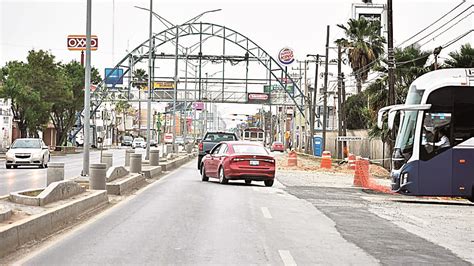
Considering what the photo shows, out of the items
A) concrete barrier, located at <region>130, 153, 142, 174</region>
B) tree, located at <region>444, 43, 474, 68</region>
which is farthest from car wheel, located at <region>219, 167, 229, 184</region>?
tree, located at <region>444, 43, 474, 68</region>

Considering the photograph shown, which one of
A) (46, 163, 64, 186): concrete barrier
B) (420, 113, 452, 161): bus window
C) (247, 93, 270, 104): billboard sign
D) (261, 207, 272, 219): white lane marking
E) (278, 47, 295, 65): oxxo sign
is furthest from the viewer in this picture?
(278, 47, 295, 65): oxxo sign

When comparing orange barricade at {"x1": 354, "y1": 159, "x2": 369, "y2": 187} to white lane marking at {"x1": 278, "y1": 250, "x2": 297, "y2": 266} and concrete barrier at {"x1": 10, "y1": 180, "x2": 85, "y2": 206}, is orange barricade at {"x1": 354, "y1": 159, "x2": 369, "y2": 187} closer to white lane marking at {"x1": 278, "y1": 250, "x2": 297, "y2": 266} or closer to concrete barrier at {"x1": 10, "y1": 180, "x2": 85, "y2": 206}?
concrete barrier at {"x1": 10, "y1": 180, "x2": 85, "y2": 206}

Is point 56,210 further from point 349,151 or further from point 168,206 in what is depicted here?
point 349,151

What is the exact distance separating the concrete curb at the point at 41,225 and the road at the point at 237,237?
0.31m

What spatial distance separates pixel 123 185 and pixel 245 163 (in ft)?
17.7

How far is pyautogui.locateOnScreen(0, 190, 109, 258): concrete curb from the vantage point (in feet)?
32.0

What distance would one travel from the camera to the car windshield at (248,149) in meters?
25.2

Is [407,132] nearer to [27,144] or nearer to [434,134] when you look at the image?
[434,134]

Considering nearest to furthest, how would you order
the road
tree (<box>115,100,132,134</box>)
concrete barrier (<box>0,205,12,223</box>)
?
1. the road
2. concrete barrier (<box>0,205,12,223</box>)
3. tree (<box>115,100,132,134</box>)

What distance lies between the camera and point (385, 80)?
37.9 m

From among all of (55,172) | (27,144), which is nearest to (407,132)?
(55,172)

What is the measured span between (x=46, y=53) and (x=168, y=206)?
162ft

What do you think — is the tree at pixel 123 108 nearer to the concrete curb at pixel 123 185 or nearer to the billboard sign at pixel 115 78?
the billboard sign at pixel 115 78

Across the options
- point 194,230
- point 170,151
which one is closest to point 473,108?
point 194,230
